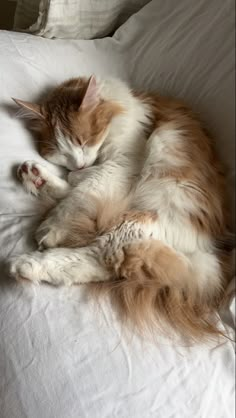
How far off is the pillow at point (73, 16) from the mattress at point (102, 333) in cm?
22

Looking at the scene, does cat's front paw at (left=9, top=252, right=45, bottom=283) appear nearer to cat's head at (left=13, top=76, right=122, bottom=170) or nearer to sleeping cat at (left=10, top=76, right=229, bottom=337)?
sleeping cat at (left=10, top=76, right=229, bottom=337)

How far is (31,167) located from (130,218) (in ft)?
1.09

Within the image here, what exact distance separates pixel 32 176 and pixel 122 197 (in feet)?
0.85

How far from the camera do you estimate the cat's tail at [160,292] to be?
1.03 metres

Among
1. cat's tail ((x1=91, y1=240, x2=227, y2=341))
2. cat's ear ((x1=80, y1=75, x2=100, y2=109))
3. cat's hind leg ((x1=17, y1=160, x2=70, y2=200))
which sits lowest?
cat's hind leg ((x1=17, y1=160, x2=70, y2=200))

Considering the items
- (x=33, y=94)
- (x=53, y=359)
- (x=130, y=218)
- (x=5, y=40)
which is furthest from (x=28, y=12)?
(x=53, y=359)

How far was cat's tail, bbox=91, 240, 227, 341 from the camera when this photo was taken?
103 cm

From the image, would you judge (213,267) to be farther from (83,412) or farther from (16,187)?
(16,187)

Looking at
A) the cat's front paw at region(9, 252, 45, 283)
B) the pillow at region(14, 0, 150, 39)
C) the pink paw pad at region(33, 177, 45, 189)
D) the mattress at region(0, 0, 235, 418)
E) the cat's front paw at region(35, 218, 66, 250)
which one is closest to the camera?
the mattress at region(0, 0, 235, 418)

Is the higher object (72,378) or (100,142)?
(100,142)

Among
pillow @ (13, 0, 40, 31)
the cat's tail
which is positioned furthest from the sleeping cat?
pillow @ (13, 0, 40, 31)

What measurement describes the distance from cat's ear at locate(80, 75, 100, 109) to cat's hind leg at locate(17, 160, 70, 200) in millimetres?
229

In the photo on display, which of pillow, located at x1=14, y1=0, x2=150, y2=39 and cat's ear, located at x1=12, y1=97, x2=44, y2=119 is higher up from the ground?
pillow, located at x1=14, y1=0, x2=150, y2=39

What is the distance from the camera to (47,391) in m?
0.96
